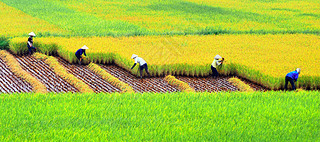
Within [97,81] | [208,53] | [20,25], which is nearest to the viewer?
[97,81]

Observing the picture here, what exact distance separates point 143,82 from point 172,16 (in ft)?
38.7

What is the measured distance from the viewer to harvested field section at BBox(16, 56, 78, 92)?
810 cm

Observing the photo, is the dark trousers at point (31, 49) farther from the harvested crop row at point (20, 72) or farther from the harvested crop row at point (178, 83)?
the harvested crop row at point (178, 83)

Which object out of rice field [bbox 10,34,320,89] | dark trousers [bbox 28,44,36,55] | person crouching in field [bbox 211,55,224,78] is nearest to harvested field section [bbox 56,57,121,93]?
rice field [bbox 10,34,320,89]

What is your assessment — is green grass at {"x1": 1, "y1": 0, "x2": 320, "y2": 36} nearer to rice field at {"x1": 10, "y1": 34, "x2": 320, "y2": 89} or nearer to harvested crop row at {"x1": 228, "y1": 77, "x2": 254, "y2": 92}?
rice field at {"x1": 10, "y1": 34, "x2": 320, "y2": 89}

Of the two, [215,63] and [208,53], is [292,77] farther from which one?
[208,53]

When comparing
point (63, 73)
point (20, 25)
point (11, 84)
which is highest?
point (20, 25)

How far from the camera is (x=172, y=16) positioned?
65.8 ft

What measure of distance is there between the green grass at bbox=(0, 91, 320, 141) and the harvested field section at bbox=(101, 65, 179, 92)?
4.21 ft

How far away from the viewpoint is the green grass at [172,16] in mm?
15664

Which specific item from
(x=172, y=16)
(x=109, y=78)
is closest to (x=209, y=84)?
(x=109, y=78)

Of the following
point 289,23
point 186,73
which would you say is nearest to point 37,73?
point 186,73

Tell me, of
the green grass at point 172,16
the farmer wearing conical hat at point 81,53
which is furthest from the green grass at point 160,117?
the green grass at point 172,16

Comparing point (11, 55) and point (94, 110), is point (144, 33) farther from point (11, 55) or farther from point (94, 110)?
point (94, 110)
